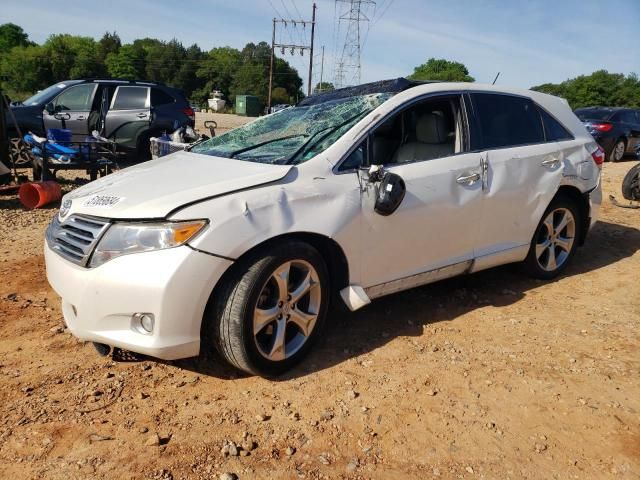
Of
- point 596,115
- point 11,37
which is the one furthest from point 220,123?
point 11,37

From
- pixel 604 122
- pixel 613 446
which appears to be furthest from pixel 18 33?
pixel 613 446

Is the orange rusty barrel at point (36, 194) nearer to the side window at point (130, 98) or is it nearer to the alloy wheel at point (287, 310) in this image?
the side window at point (130, 98)

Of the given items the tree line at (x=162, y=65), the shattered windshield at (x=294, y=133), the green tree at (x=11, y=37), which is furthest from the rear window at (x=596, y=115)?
the green tree at (x=11, y=37)

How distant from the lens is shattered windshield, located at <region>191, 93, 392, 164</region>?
3291 mm

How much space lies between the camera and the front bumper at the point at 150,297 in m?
2.56

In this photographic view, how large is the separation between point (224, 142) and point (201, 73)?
11000 centimetres

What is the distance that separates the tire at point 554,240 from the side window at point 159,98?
890 centimetres

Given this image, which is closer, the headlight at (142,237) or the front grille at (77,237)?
the headlight at (142,237)

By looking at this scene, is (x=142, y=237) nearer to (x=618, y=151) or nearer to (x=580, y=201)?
(x=580, y=201)

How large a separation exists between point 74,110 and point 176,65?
104326 millimetres

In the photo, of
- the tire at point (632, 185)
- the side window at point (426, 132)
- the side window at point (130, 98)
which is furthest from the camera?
the side window at point (130, 98)

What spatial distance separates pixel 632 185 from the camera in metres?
8.31

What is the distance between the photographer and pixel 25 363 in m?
3.10

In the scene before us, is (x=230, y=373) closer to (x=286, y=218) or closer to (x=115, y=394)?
(x=115, y=394)
